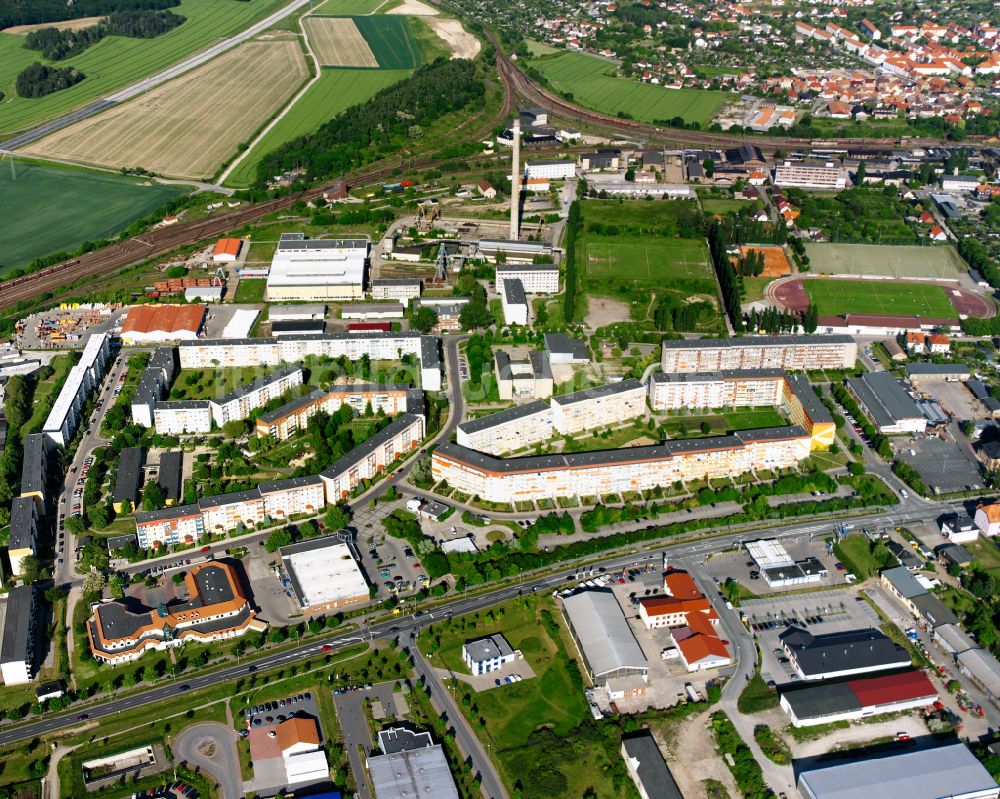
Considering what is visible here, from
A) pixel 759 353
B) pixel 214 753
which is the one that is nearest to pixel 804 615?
pixel 759 353

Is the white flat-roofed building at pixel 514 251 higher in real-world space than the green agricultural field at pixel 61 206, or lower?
higher

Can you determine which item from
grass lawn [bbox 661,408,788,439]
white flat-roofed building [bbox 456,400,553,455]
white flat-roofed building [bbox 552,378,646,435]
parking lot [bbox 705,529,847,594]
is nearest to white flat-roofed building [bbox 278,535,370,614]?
white flat-roofed building [bbox 456,400,553,455]

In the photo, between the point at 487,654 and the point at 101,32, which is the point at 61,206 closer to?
the point at 101,32

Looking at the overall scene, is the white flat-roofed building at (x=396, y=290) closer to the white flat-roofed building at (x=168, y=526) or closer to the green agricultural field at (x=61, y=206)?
the white flat-roofed building at (x=168, y=526)

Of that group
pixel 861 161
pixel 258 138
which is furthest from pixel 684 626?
pixel 258 138

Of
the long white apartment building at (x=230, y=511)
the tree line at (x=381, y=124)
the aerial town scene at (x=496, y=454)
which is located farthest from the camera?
the tree line at (x=381, y=124)

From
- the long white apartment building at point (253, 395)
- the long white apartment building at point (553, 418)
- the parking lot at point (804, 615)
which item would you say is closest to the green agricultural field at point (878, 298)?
the long white apartment building at point (553, 418)
